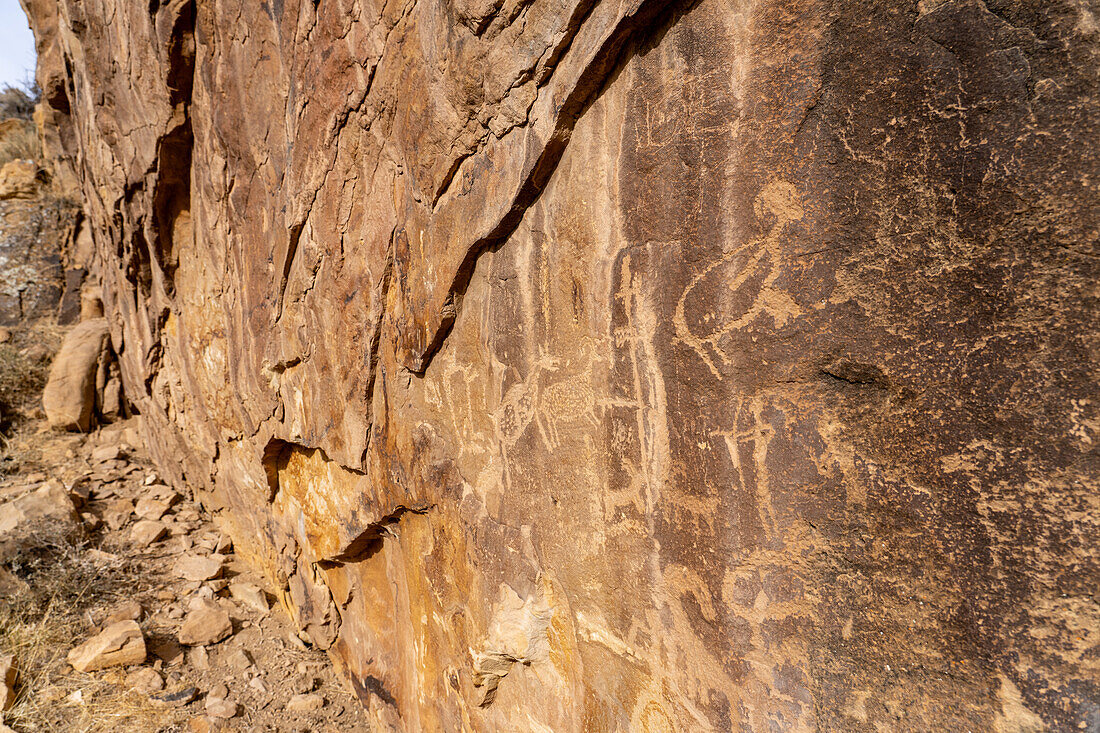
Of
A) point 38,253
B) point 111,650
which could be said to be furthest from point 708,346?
point 38,253

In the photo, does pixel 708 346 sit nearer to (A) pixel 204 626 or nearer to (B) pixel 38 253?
(A) pixel 204 626

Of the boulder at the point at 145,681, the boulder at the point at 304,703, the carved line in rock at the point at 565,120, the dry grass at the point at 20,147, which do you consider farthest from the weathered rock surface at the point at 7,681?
the dry grass at the point at 20,147

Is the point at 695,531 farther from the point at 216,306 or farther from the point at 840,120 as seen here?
the point at 216,306

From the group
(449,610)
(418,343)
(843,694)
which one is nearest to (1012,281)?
(843,694)

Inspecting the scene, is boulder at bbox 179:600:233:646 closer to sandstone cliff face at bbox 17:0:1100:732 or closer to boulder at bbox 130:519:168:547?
boulder at bbox 130:519:168:547

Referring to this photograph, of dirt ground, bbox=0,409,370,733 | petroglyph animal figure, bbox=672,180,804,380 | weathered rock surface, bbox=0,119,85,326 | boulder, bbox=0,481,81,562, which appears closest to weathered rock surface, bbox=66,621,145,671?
dirt ground, bbox=0,409,370,733

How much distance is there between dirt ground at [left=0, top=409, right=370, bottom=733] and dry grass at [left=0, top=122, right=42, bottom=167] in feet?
13.1

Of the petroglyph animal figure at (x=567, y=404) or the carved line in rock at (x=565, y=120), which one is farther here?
the petroglyph animal figure at (x=567, y=404)

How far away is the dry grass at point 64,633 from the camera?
2.45 metres

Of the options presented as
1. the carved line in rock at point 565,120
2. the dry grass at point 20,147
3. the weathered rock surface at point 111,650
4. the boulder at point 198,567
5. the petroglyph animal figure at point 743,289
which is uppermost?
the dry grass at point 20,147

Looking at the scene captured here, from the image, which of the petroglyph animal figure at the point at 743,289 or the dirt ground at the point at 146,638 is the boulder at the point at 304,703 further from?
the petroglyph animal figure at the point at 743,289

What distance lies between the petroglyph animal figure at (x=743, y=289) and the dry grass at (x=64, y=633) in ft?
8.44

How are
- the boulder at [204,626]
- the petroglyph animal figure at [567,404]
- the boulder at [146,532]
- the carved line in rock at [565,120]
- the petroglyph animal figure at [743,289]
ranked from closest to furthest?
1. the petroglyph animal figure at [743,289]
2. the carved line in rock at [565,120]
3. the petroglyph animal figure at [567,404]
4. the boulder at [204,626]
5. the boulder at [146,532]

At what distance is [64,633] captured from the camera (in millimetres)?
2793
